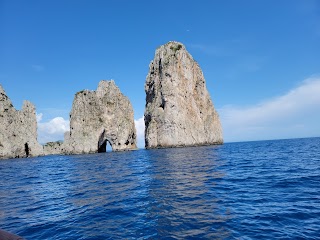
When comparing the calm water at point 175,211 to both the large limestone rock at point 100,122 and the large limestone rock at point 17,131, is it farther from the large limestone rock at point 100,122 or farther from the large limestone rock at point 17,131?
the large limestone rock at point 17,131

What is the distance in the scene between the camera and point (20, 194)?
57.7 feet

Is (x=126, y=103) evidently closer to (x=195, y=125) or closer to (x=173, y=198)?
(x=195, y=125)

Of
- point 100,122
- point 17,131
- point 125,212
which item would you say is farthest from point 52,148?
point 125,212

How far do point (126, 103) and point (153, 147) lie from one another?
70.5 feet

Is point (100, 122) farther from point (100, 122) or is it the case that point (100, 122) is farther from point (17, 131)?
point (17, 131)

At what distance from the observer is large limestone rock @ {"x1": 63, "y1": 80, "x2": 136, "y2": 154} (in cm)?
9631

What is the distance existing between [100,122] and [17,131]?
31.0 metres

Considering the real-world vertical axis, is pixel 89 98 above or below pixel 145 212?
above

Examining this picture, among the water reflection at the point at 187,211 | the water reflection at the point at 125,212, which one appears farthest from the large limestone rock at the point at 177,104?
the water reflection at the point at 187,211

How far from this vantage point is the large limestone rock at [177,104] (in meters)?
107

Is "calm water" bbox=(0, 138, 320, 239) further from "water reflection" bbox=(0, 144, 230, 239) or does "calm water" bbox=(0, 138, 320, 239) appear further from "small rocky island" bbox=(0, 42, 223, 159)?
"small rocky island" bbox=(0, 42, 223, 159)

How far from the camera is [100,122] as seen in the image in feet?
325

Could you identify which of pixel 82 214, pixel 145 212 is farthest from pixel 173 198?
pixel 82 214

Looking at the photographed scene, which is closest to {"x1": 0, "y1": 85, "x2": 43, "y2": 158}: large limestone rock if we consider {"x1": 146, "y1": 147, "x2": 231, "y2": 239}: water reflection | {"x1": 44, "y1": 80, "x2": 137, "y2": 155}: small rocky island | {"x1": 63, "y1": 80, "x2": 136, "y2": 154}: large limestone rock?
{"x1": 44, "y1": 80, "x2": 137, "y2": 155}: small rocky island
